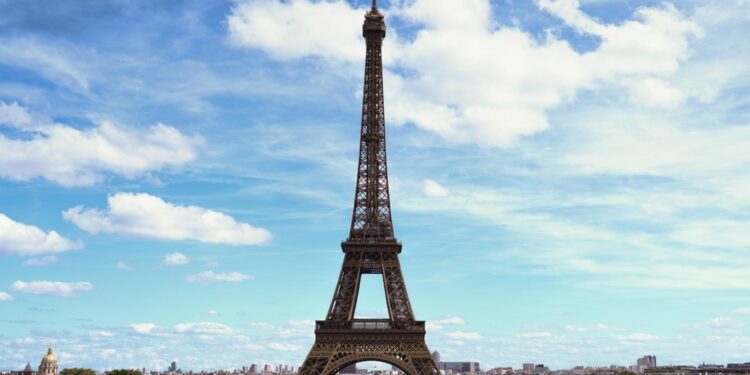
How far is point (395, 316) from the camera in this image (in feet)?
318

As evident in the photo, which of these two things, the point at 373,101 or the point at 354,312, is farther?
the point at 373,101

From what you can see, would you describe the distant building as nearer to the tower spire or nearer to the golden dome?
the golden dome

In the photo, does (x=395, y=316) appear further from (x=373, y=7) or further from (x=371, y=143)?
(x=373, y=7)

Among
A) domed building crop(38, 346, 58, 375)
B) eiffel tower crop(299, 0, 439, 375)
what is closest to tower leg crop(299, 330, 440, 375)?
eiffel tower crop(299, 0, 439, 375)

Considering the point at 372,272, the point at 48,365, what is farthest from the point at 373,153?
the point at 48,365

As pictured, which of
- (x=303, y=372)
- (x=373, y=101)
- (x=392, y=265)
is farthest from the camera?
(x=373, y=101)

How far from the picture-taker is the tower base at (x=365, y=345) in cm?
9425

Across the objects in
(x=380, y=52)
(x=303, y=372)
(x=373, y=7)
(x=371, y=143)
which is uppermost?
(x=373, y=7)

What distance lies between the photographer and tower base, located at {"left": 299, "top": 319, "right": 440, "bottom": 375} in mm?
94250

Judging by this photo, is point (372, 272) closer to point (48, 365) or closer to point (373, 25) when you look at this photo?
point (373, 25)

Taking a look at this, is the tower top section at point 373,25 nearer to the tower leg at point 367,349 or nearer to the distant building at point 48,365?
the tower leg at point 367,349

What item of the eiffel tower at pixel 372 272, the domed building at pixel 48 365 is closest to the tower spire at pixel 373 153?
the eiffel tower at pixel 372 272

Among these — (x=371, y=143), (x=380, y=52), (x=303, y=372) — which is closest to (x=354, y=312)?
(x=303, y=372)

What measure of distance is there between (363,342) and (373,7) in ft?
159
